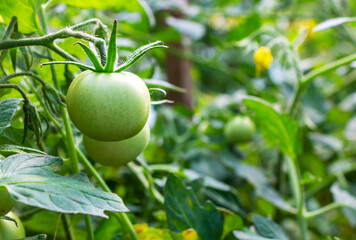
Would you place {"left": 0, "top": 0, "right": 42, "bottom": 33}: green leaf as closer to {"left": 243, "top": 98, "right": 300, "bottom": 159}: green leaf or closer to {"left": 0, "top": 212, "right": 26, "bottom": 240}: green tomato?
{"left": 0, "top": 212, "right": 26, "bottom": 240}: green tomato

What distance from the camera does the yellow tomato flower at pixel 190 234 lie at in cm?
58

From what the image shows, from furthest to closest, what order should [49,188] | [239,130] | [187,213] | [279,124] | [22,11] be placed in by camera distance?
1. [239,130]
2. [279,124]
3. [187,213]
4. [22,11]
5. [49,188]

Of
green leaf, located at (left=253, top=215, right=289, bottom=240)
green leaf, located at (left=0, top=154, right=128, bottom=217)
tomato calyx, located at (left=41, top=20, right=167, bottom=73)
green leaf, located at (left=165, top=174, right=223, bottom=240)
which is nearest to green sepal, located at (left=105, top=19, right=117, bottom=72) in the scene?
tomato calyx, located at (left=41, top=20, right=167, bottom=73)

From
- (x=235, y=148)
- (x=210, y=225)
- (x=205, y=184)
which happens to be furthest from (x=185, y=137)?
(x=210, y=225)

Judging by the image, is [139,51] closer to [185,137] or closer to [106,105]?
[106,105]

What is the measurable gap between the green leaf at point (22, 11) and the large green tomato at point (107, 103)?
0.45ft

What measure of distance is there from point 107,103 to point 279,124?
0.41 meters

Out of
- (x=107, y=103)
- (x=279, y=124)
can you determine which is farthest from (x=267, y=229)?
(x=107, y=103)

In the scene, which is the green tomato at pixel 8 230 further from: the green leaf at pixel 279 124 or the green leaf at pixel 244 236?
the green leaf at pixel 279 124

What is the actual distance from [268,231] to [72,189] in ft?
1.16

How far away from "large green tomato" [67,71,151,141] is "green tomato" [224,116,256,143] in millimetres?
720

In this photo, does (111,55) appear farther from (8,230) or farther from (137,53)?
(8,230)

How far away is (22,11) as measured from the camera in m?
0.50

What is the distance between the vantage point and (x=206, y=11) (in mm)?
1552
